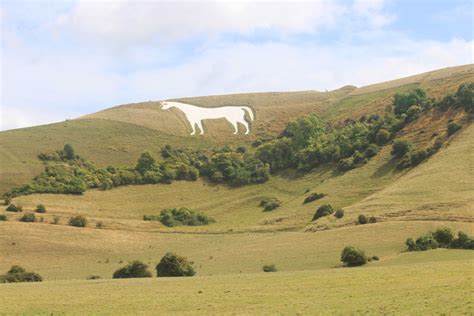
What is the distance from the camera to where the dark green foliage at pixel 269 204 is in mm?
96206

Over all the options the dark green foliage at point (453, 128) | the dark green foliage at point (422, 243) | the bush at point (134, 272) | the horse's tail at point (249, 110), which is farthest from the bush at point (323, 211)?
the horse's tail at point (249, 110)

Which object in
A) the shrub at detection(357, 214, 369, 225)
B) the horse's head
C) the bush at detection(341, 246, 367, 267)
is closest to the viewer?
the bush at detection(341, 246, 367, 267)

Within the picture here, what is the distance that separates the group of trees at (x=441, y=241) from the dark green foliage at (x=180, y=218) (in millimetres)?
44255

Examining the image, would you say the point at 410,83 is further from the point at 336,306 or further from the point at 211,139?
the point at 336,306

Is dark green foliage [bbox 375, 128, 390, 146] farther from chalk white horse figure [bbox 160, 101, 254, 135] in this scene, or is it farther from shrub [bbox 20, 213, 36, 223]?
shrub [bbox 20, 213, 36, 223]

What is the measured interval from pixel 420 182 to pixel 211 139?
270 feet

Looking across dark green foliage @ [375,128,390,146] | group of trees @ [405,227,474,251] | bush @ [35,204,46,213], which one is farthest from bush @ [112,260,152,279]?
dark green foliage @ [375,128,390,146]

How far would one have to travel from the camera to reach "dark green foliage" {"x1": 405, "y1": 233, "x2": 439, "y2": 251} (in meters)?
52.0

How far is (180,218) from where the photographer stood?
9269cm

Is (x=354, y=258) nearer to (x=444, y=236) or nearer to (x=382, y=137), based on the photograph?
(x=444, y=236)

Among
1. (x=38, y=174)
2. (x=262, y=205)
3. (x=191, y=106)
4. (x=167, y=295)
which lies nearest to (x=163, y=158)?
(x=38, y=174)

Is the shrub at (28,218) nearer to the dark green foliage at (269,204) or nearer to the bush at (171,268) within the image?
the bush at (171,268)

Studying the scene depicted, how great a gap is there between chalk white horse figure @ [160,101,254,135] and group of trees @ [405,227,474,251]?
108316mm

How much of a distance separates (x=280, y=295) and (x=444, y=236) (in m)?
27.8
